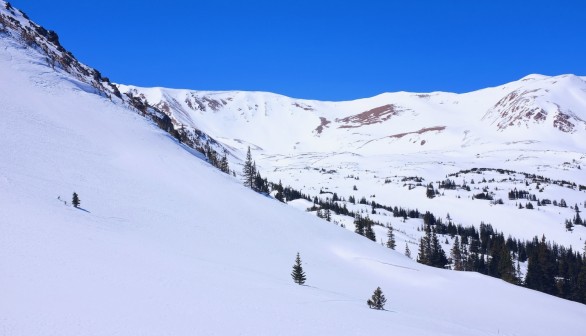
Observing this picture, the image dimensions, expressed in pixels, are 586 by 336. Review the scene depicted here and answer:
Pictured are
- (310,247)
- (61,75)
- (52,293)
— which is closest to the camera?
(52,293)

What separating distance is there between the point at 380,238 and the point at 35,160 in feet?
300

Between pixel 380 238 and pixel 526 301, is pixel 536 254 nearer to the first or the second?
pixel 380 238

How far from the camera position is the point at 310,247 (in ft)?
179

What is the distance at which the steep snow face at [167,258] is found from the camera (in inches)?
632

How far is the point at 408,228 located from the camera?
152 meters

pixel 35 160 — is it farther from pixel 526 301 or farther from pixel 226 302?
pixel 526 301

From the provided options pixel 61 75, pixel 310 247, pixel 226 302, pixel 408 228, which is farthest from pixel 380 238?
pixel 226 302

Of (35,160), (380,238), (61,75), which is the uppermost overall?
(61,75)

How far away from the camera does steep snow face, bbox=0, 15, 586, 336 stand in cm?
1605

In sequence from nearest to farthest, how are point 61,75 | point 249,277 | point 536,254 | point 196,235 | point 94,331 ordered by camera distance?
1. point 94,331
2. point 249,277
3. point 196,235
4. point 536,254
5. point 61,75

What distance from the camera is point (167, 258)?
87.8 feet

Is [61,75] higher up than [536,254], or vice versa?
[61,75]

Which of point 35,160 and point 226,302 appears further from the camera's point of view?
point 35,160

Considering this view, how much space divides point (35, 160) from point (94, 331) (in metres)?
42.6
